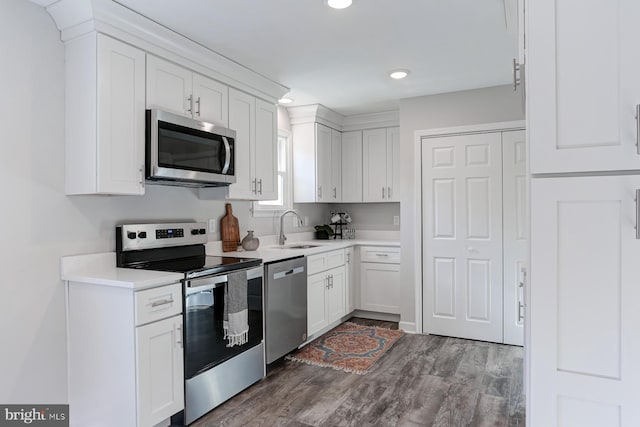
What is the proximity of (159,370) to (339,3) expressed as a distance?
2273mm

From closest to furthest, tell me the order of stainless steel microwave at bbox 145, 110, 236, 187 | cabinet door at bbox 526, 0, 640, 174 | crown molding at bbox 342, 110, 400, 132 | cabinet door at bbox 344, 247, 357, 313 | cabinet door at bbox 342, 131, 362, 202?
cabinet door at bbox 526, 0, 640, 174 → stainless steel microwave at bbox 145, 110, 236, 187 → cabinet door at bbox 344, 247, 357, 313 → crown molding at bbox 342, 110, 400, 132 → cabinet door at bbox 342, 131, 362, 202

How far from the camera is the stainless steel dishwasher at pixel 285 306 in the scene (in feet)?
10.2

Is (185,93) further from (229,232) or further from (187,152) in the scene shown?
(229,232)

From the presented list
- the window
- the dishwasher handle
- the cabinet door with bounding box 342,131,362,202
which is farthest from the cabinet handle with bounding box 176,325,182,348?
the cabinet door with bounding box 342,131,362,202

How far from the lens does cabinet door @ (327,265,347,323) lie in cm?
407

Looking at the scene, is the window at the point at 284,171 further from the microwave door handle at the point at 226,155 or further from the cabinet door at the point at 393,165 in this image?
the microwave door handle at the point at 226,155

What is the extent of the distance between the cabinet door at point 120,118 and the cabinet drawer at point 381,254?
9.16 feet

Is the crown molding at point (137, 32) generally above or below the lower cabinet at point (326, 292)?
above

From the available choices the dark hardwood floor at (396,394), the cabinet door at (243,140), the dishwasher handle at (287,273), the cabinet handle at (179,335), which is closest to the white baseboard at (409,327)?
the dark hardwood floor at (396,394)

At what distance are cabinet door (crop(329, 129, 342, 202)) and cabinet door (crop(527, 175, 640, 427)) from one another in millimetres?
3781

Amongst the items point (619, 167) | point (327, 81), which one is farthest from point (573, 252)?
point (327, 81)

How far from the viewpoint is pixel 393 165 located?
4.83 m

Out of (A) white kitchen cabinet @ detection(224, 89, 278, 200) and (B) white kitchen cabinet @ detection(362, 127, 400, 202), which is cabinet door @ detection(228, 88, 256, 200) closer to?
(A) white kitchen cabinet @ detection(224, 89, 278, 200)

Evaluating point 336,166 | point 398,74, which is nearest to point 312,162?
point 336,166
